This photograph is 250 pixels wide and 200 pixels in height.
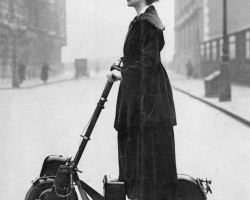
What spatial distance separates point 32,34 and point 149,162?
148 ft

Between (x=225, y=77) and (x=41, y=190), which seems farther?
(x=225, y=77)

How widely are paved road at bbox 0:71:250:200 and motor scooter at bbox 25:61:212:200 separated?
35.5 inches

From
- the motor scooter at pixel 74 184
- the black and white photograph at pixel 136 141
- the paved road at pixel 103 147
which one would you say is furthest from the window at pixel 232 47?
the motor scooter at pixel 74 184

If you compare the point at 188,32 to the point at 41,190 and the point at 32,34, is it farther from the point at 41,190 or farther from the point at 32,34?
the point at 41,190

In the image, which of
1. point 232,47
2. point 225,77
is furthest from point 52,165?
point 232,47

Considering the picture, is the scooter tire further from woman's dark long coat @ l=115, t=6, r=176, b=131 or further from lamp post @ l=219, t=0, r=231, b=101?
A: lamp post @ l=219, t=0, r=231, b=101

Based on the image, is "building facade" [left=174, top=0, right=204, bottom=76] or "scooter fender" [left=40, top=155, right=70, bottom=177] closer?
"scooter fender" [left=40, top=155, right=70, bottom=177]

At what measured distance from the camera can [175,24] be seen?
193 ft

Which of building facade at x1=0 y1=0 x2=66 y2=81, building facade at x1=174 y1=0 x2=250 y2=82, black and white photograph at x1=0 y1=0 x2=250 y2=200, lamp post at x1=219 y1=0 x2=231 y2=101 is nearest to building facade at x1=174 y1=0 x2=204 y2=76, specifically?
building facade at x1=174 y1=0 x2=250 y2=82

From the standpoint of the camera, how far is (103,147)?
8180 millimetres

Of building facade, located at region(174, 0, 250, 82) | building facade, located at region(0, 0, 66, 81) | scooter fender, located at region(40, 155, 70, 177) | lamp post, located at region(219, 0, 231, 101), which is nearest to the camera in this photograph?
scooter fender, located at region(40, 155, 70, 177)

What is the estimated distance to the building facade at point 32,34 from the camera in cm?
3953

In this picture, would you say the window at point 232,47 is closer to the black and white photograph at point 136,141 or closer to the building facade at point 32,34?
the black and white photograph at point 136,141

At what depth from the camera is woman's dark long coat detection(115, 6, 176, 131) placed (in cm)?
350
